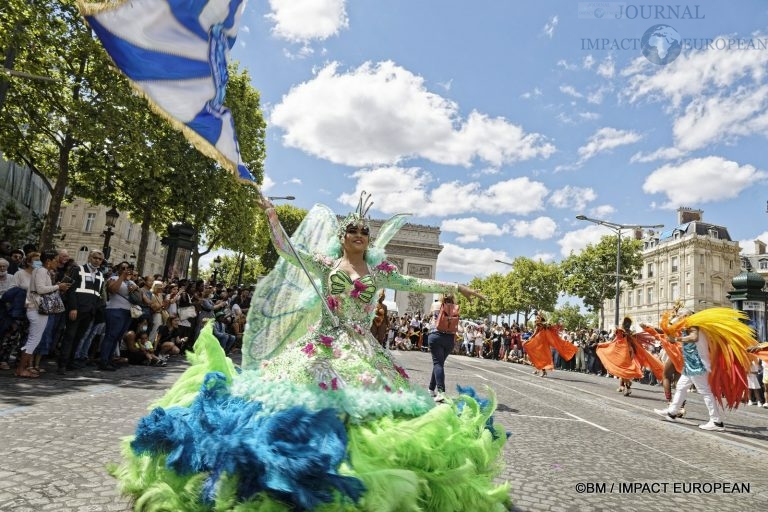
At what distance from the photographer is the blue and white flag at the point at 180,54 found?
225cm

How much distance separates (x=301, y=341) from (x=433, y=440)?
102 centimetres

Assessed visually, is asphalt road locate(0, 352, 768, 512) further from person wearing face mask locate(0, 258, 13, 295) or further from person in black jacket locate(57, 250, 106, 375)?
person wearing face mask locate(0, 258, 13, 295)

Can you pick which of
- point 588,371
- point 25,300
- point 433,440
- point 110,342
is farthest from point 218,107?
point 588,371

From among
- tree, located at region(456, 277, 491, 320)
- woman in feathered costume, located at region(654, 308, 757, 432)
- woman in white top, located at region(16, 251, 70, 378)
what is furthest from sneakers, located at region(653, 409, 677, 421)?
tree, located at region(456, 277, 491, 320)

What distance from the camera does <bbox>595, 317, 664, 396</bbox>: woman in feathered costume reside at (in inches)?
463

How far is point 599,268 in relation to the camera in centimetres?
4475

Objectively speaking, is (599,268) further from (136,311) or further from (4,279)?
(4,279)

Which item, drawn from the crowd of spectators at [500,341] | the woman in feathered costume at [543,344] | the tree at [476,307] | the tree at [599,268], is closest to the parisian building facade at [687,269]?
the tree at [599,268]

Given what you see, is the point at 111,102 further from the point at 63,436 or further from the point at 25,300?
the point at 63,436

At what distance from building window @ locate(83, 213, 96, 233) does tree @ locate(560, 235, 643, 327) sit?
4556cm

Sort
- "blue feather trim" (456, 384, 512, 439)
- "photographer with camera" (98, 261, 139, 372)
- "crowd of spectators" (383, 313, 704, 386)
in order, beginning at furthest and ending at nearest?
"crowd of spectators" (383, 313, 704, 386)
"photographer with camera" (98, 261, 139, 372)
"blue feather trim" (456, 384, 512, 439)

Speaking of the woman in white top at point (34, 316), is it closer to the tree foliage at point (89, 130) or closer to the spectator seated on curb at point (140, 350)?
the spectator seated on curb at point (140, 350)

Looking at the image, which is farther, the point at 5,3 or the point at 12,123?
the point at 12,123

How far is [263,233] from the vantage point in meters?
39.6
